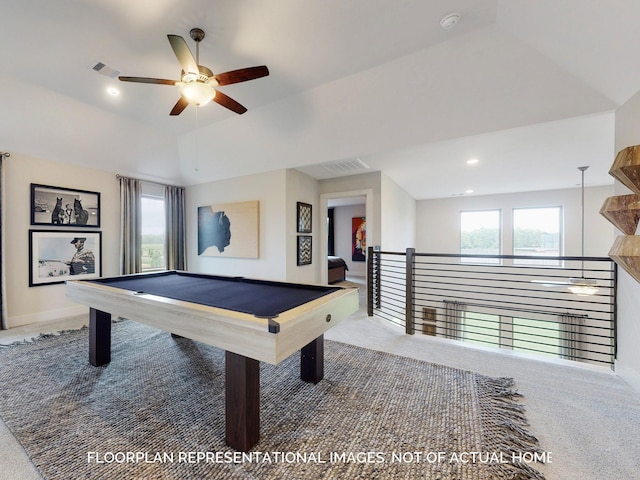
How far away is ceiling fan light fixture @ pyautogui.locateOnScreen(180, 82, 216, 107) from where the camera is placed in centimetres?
217

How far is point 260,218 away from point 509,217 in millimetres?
6123

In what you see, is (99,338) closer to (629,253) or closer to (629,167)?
(629,253)

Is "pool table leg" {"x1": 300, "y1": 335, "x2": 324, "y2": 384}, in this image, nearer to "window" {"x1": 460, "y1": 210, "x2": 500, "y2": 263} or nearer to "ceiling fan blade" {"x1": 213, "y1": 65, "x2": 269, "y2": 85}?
"ceiling fan blade" {"x1": 213, "y1": 65, "x2": 269, "y2": 85}

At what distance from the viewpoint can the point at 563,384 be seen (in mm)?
2035

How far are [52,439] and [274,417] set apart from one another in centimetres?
124

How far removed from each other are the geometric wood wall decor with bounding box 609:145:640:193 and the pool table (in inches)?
77.3

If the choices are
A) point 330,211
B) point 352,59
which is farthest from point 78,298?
point 330,211

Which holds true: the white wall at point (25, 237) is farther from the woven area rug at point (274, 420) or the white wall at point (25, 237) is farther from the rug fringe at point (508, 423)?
the rug fringe at point (508, 423)

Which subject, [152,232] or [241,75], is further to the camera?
[152,232]

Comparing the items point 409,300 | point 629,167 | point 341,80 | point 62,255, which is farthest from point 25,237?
point 629,167

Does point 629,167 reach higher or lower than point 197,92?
lower

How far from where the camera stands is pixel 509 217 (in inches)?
256

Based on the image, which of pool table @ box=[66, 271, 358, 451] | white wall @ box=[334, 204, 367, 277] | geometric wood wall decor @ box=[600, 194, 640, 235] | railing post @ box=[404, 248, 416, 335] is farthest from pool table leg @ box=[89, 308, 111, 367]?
white wall @ box=[334, 204, 367, 277]

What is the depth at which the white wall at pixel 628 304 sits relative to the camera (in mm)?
2012
